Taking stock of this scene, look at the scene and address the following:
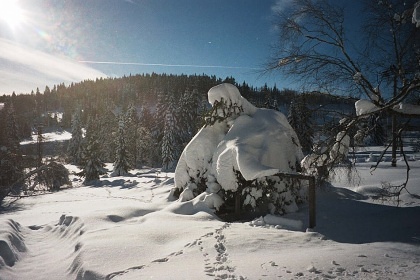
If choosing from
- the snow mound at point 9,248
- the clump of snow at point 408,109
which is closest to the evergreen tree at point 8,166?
the snow mound at point 9,248

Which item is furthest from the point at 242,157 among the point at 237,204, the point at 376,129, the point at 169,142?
the point at 169,142

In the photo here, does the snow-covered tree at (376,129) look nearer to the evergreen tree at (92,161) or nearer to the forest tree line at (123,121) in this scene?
the forest tree line at (123,121)

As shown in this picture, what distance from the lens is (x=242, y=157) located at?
873cm

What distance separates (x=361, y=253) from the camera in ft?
15.9

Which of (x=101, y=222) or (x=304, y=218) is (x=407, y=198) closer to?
(x=304, y=218)

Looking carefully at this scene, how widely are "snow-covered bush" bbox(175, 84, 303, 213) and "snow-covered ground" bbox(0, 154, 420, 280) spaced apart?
1.11m

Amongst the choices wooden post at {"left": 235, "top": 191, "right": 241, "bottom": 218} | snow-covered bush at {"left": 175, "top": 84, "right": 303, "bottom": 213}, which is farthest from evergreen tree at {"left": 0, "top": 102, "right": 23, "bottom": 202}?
wooden post at {"left": 235, "top": 191, "right": 241, "bottom": 218}

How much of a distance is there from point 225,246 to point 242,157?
352 cm

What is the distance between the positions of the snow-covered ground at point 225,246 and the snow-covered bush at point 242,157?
111 cm

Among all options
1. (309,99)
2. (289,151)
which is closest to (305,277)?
(309,99)

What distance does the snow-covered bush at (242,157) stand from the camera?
9359mm

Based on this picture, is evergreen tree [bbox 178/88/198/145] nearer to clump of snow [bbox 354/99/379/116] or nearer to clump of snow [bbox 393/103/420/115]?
clump of snow [bbox 354/99/379/116]

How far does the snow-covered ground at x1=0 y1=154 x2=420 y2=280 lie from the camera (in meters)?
4.51

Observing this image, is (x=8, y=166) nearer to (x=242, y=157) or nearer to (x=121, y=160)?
(x=242, y=157)
